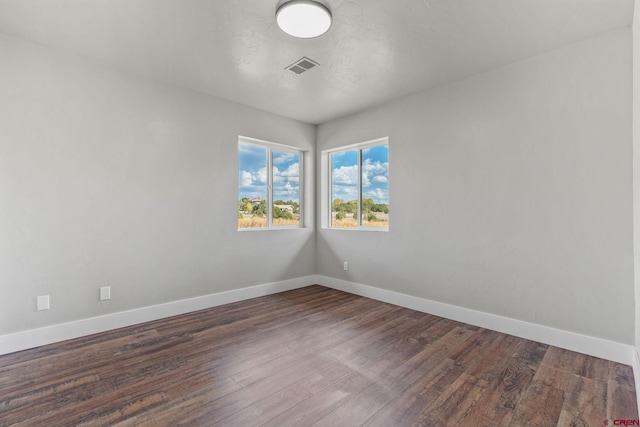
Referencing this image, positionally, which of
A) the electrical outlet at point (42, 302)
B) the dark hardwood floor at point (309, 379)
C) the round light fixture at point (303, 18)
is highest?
the round light fixture at point (303, 18)

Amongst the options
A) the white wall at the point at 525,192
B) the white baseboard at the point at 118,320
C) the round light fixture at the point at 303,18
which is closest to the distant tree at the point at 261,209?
the white baseboard at the point at 118,320

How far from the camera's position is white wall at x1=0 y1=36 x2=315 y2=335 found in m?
2.46

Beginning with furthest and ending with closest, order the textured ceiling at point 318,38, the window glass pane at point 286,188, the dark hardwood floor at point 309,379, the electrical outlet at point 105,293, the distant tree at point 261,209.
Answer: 1. the window glass pane at point 286,188
2. the distant tree at point 261,209
3. the electrical outlet at point 105,293
4. the textured ceiling at point 318,38
5. the dark hardwood floor at point 309,379

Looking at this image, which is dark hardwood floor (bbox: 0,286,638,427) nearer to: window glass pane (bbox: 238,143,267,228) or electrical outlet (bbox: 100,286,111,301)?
electrical outlet (bbox: 100,286,111,301)

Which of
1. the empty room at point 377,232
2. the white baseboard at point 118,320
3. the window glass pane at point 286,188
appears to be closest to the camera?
the empty room at point 377,232

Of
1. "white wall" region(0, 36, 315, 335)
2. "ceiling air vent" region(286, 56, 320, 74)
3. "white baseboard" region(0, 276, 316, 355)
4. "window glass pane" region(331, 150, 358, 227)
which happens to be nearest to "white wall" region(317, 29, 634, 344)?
"window glass pane" region(331, 150, 358, 227)

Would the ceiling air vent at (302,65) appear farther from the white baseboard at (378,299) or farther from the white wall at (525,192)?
the white baseboard at (378,299)

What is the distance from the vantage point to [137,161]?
3047 mm

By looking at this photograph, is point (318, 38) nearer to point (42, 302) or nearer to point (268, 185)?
point (268, 185)

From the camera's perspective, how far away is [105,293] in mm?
2852

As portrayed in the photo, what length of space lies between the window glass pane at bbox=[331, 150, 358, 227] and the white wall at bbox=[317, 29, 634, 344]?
0.75 metres

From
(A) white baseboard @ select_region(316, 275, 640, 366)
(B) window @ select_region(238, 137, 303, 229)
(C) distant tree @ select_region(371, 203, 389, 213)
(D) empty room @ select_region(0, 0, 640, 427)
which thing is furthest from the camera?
(B) window @ select_region(238, 137, 303, 229)

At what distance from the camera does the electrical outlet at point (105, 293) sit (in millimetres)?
2836

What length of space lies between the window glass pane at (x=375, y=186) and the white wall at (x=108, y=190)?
162 centimetres
